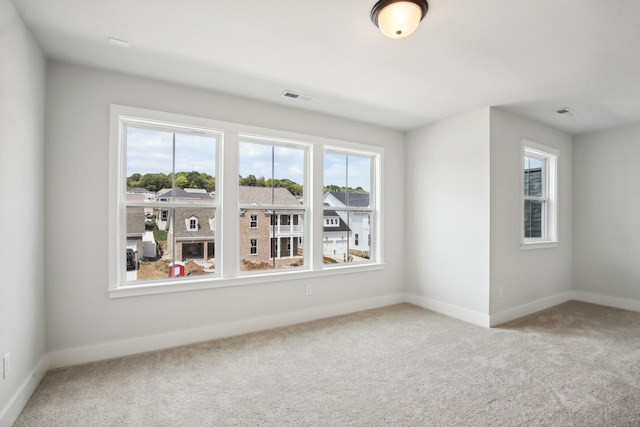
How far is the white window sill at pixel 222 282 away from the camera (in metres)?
2.94

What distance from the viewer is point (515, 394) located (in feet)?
7.62

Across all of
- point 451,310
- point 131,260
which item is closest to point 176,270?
point 131,260

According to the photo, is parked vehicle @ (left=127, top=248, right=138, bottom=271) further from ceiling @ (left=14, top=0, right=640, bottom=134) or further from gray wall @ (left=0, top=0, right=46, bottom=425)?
ceiling @ (left=14, top=0, right=640, bottom=134)

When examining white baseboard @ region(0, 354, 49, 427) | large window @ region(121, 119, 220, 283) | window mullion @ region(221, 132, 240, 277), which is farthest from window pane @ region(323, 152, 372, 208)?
white baseboard @ region(0, 354, 49, 427)

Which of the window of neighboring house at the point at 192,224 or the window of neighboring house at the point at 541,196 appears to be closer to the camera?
Answer: the window of neighboring house at the point at 192,224

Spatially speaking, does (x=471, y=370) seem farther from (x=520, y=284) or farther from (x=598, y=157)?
(x=598, y=157)

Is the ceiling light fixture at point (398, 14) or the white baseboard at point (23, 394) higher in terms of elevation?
the ceiling light fixture at point (398, 14)

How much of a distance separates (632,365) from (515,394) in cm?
135

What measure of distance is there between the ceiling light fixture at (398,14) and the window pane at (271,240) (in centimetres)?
235

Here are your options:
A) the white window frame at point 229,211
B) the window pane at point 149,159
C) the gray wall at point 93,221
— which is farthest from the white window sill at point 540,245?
the window pane at point 149,159

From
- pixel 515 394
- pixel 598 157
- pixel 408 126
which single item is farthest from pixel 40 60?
pixel 598 157

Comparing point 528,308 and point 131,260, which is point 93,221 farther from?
point 528,308

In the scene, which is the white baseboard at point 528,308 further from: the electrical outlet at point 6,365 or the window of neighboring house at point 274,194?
the electrical outlet at point 6,365

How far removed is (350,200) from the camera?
4488 mm
